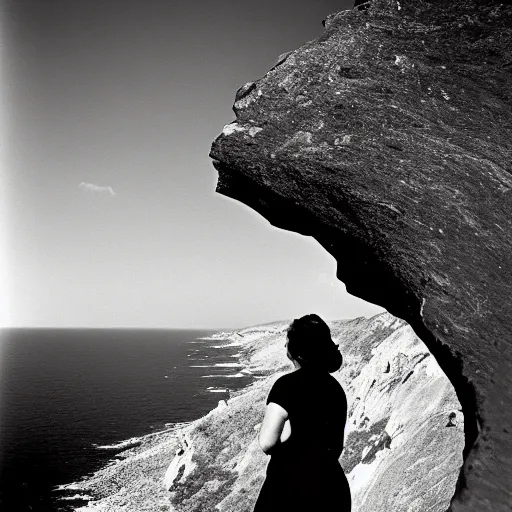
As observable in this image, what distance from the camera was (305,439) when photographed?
14.4ft

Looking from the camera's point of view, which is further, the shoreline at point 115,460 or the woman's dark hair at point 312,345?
the shoreline at point 115,460

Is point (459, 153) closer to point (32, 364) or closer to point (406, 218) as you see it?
point (406, 218)

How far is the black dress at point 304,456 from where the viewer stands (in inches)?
171

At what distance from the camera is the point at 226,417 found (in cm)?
4706

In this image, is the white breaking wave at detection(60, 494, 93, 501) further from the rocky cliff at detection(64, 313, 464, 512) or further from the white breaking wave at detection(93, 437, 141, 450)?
the white breaking wave at detection(93, 437, 141, 450)

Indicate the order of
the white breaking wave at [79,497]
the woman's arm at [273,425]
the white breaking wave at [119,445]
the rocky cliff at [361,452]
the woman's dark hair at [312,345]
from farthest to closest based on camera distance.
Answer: the white breaking wave at [119,445]
the white breaking wave at [79,497]
the rocky cliff at [361,452]
the woman's dark hair at [312,345]
the woman's arm at [273,425]

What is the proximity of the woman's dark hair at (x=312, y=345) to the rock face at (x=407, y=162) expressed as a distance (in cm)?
176

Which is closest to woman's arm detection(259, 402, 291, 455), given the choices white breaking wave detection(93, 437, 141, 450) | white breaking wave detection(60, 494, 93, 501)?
white breaking wave detection(60, 494, 93, 501)

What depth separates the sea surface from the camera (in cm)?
5262

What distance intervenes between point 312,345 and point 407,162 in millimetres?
3408

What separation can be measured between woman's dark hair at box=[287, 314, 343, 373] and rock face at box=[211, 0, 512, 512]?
1.76 m

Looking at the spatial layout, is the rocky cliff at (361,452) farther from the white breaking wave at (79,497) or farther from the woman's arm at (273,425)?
the woman's arm at (273,425)

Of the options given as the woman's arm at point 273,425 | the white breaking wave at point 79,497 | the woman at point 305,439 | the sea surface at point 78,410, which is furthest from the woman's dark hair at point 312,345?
the white breaking wave at point 79,497

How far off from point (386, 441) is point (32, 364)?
171859 millimetres
